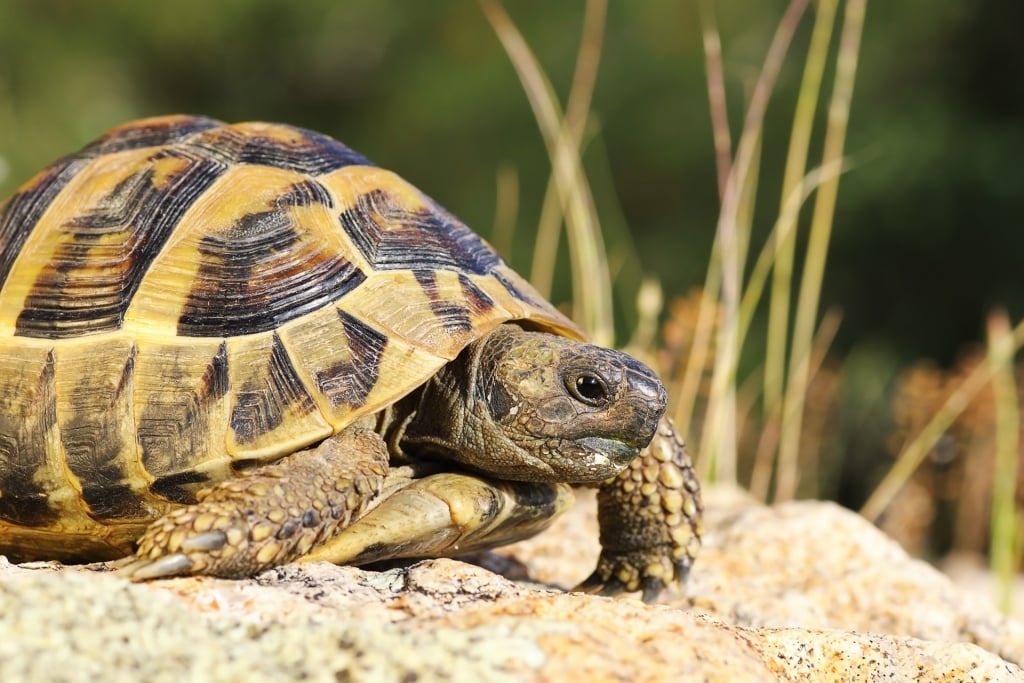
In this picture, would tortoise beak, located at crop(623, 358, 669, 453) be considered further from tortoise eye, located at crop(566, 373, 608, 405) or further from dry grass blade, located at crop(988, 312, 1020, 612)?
dry grass blade, located at crop(988, 312, 1020, 612)

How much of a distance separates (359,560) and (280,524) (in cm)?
27

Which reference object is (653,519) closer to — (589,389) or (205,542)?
(589,389)

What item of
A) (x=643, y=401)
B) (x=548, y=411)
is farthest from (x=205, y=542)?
(x=643, y=401)

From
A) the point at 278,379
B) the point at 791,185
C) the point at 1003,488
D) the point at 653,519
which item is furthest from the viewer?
the point at 791,185

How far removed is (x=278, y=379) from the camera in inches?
91.0

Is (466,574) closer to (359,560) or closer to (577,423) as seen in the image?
(359,560)

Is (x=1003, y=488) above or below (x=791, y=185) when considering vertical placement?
below

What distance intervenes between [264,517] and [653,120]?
8.41 meters

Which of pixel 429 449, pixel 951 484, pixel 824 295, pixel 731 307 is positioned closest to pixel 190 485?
pixel 429 449

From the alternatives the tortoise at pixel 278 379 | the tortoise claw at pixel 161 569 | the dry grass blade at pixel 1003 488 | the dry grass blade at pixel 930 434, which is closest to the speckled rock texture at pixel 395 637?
the tortoise claw at pixel 161 569

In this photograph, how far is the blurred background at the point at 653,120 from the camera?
788 cm

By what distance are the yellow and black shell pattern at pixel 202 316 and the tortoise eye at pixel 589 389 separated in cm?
24

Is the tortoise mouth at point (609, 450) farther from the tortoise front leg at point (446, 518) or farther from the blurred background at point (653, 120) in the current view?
the blurred background at point (653, 120)

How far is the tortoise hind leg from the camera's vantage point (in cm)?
201
